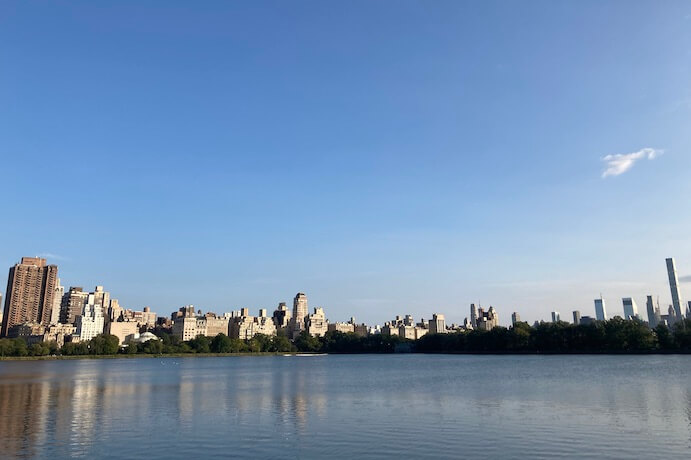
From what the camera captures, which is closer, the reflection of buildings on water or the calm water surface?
the calm water surface

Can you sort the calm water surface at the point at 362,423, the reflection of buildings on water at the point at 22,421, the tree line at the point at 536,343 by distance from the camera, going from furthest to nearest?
1. the tree line at the point at 536,343
2. the reflection of buildings on water at the point at 22,421
3. the calm water surface at the point at 362,423

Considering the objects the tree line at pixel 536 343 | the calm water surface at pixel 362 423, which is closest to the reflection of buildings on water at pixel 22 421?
the calm water surface at pixel 362 423

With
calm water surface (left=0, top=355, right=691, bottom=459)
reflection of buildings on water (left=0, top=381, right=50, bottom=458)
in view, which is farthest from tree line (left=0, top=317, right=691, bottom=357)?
reflection of buildings on water (left=0, top=381, right=50, bottom=458)

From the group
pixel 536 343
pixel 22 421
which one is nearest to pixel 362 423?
pixel 22 421

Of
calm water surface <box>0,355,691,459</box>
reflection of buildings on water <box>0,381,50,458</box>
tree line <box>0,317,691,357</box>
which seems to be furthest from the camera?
tree line <box>0,317,691,357</box>

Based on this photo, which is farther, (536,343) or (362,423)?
(536,343)

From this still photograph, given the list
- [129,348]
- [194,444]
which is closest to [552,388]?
[194,444]

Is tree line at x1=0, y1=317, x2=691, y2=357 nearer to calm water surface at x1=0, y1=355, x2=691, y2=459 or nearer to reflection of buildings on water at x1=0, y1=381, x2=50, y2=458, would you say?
calm water surface at x1=0, y1=355, x2=691, y2=459

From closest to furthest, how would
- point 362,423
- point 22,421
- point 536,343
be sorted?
point 362,423 → point 22,421 → point 536,343

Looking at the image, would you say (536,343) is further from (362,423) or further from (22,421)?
(22,421)

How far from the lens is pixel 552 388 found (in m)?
46.6

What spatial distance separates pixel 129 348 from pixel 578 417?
7007 inches

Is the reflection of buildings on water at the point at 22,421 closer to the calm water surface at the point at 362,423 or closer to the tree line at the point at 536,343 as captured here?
the calm water surface at the point at 362,423

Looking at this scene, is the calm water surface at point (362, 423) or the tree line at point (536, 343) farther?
the tree line at point (536, 343)
